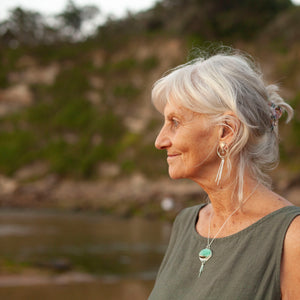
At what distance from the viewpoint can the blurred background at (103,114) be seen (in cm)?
1525

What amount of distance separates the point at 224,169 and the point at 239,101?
10.2 inches

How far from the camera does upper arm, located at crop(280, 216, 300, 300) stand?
124 cm

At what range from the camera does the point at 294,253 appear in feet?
4.09

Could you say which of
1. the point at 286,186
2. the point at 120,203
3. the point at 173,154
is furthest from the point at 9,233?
the point at 173,154

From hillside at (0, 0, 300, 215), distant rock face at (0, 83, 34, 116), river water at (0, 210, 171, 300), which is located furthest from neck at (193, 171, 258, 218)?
distant rock face at (0, 83, 34, 116)

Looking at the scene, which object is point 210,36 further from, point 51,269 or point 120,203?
point 51,269

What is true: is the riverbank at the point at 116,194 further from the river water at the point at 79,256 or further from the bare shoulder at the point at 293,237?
the bare shoulder at the point at 293,237

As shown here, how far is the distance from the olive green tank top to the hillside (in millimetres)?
15847

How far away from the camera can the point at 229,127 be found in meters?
1.50

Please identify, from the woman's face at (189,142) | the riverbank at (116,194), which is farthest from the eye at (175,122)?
the riverbank at (116,194)

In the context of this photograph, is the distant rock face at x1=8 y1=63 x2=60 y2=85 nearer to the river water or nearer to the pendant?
the river water

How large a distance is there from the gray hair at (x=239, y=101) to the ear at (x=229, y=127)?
10 millimetres

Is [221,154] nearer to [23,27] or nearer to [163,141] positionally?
[163,141]

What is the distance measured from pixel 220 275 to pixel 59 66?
89.8 feet
